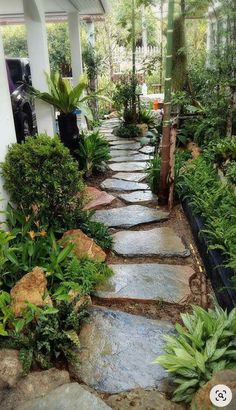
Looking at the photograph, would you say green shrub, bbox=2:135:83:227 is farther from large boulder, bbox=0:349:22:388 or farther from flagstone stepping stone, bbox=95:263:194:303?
large boulder, bbox=0:349:22:388

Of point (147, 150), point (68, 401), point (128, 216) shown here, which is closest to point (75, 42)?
point (147, 150)

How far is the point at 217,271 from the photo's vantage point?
2.79m

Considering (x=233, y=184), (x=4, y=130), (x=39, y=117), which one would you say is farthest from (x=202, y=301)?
(x=39, y=117)

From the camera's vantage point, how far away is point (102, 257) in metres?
3.28

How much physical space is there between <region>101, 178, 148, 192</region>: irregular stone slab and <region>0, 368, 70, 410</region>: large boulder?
338 centimetres

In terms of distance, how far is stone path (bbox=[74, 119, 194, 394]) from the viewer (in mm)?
2154

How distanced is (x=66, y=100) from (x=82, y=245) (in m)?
2.56

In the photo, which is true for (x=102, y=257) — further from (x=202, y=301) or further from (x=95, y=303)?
(x=202, y=301)

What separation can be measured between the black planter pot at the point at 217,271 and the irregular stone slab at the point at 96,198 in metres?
1.39

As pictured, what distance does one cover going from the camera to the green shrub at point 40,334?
2.17 meters

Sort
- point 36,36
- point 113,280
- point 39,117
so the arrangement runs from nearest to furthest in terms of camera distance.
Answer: point 113,280 < point 36,36 < point 39,117

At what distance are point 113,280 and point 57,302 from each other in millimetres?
711

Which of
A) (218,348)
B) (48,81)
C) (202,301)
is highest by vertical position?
(48,81)

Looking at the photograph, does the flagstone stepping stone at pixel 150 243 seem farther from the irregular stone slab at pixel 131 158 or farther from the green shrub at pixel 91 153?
the irregular stone slab at pixel 131 158
